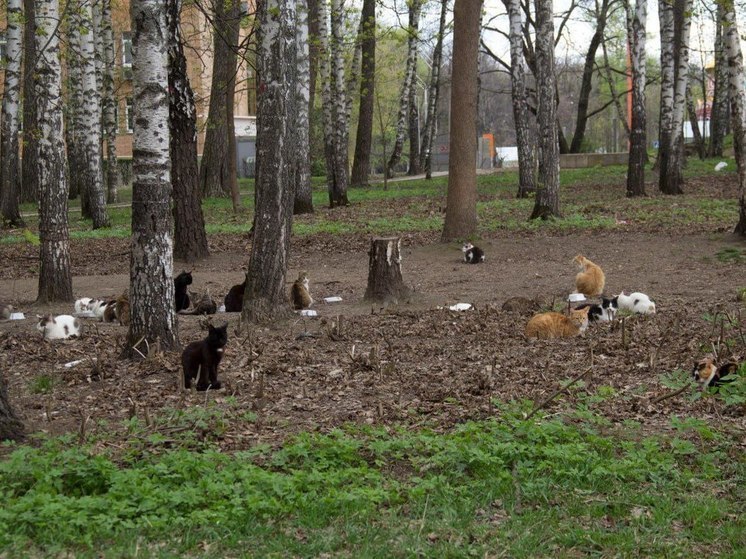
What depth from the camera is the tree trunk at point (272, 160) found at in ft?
38.1

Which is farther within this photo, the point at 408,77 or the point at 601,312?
the point at 408,77

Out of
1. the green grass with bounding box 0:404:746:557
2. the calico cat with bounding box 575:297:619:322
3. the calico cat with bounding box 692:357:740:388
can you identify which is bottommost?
the green grass with bounding box 0:404:746:557

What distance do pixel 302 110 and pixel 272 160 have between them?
1034 centimetres

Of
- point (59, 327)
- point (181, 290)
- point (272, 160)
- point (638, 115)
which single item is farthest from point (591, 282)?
point (638, 115)

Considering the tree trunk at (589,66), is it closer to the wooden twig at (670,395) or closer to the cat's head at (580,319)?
the cat's head at (580,319)

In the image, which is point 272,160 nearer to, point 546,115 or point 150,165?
point 150,165

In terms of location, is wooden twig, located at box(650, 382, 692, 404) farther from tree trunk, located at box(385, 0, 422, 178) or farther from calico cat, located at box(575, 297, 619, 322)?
tree trunk, located at box(385, 0, 422, 178)

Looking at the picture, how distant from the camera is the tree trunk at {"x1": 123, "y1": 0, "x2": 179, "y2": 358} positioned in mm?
9133

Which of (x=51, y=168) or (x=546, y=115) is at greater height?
(x=546, y=115)

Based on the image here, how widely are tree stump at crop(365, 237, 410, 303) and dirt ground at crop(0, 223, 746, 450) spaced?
0.27 m

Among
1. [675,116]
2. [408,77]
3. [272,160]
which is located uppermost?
[408,77]

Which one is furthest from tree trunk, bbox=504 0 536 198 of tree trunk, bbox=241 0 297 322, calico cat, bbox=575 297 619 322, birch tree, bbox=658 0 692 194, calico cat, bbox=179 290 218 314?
calico cat, bbox=575 297 619 322

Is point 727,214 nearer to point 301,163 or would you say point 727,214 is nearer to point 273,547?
point 301,163

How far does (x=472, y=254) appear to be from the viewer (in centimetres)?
1728
